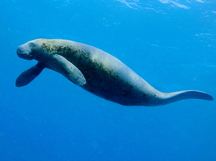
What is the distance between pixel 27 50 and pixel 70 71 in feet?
4.03

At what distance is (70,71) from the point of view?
3.99 m

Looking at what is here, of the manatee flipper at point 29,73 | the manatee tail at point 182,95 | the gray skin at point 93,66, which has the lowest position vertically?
the manatee flipper at point 29,73

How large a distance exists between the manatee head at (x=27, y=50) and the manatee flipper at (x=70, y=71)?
0.58 metres

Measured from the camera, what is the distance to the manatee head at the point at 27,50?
4418mm

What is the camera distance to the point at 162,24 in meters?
19.6

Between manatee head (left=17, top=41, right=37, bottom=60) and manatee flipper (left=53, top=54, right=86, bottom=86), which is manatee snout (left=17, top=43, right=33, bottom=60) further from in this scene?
manatee flipper (left=53, top=54, right=86, bottom=86)

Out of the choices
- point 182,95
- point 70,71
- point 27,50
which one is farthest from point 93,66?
point 182,95

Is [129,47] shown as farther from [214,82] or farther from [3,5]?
[3,5]

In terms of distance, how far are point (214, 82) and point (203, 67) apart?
5.22m

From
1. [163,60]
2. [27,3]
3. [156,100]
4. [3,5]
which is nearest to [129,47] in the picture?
[163,60]

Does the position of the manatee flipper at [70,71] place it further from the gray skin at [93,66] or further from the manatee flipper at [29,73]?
the manatee flipper at [29,73]

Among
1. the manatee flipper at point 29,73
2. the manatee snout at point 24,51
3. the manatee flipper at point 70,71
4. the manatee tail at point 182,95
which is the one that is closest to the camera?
the manatee flipper at point 70,71

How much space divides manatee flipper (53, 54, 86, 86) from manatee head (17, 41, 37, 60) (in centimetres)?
58

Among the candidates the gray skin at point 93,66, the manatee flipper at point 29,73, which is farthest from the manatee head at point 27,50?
the manatee flipper at point 29,73
